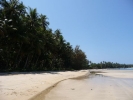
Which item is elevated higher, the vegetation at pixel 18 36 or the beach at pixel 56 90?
the vegetation at pixel 18 36

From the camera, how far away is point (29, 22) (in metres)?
37.7

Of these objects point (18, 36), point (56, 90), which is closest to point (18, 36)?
point (18, 36)

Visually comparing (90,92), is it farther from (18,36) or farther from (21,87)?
(18,36)

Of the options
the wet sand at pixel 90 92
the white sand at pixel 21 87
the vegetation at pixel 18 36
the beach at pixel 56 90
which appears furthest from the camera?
the vegetation at pixel 18 36

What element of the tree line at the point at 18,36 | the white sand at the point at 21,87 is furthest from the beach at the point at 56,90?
the tree line at the point at 18,36

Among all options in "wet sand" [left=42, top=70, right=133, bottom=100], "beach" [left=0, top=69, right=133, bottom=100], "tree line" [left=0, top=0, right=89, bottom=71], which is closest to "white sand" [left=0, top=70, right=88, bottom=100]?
"beach" [left=0, top=69, right=133, bottom=100]

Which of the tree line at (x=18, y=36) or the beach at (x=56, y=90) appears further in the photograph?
the tree line at (x=18, y=36)

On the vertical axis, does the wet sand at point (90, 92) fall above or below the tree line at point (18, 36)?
below

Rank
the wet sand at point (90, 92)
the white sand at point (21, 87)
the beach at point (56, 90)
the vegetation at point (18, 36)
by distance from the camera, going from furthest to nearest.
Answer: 1. the vegetation at point (18, 36)
2. the wet sand at point (90, 92)
3. the beach at point (56, 90)
4. the white sand at point (21, 87)

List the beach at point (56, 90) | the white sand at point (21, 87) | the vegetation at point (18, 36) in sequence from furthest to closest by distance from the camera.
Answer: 1. the vegetation at point (18, 36)
2. the beach at point (56, 90)
3. the white sand at point (21, 87)

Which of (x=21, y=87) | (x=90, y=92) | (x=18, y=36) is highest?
(x=18, y=36)

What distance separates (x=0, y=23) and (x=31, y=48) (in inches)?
479

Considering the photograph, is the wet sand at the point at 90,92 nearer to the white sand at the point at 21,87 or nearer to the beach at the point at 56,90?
the beach at the point at 56,90

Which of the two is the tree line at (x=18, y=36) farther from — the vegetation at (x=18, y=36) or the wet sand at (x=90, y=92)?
the wet sand at (x=90, y=92)
